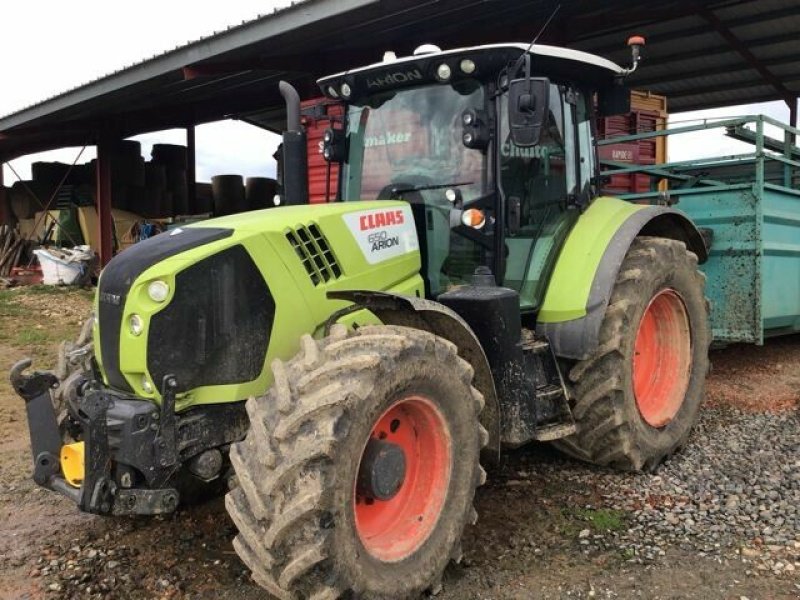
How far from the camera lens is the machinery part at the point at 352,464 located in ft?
7.86

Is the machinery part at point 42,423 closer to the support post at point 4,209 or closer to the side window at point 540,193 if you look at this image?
the side window at point 540,193

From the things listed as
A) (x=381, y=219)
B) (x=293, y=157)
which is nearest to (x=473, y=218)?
(x=381, y=219)

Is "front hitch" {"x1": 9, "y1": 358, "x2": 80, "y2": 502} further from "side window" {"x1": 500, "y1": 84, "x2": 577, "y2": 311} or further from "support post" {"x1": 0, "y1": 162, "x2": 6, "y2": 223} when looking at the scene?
"support post" {"x1": 0, "y1": 162, "x2": 6, "y2": 223}

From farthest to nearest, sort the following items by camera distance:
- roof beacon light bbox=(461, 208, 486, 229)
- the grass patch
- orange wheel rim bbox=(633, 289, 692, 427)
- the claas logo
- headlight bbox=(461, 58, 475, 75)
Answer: the grass patch < orange wheel rim bbox=(633, 289, 692, 427) < roof beacon light bbox=(461, 208, 486, 229) < headlight bbox=(461, 58, 475, 75) < the claas logo

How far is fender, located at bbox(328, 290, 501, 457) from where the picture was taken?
2.99m

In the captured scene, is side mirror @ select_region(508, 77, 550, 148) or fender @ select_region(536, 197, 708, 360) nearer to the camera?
side mirror @ select_region(508, 77, 550, 148)

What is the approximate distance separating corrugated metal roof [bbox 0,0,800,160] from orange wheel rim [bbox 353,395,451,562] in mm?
6196

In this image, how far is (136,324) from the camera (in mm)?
2812

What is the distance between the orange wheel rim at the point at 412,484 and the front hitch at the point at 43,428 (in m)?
1.17

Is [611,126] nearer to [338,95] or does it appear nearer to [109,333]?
[338,95]

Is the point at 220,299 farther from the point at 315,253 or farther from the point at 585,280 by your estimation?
Result: the point at 585,280

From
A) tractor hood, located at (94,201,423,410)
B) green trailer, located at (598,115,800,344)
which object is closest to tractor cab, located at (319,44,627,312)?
tractor hood, located at (94,201,423,410)

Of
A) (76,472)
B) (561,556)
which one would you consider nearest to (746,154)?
(561,556)

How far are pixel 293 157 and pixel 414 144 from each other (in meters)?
0.67
